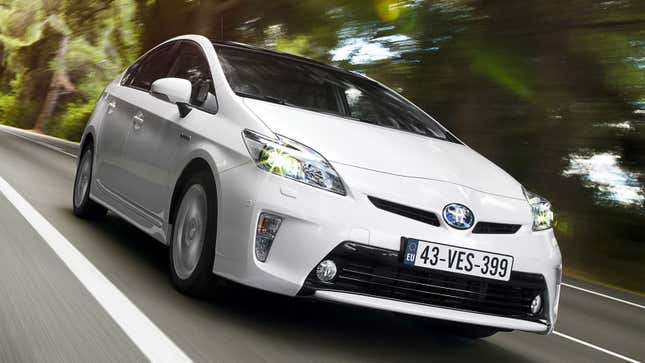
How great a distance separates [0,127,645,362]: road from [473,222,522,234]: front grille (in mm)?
672

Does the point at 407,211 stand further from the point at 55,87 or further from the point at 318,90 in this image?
the point at 55,87

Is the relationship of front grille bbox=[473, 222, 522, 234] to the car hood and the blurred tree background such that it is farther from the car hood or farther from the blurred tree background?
the blurred tree background

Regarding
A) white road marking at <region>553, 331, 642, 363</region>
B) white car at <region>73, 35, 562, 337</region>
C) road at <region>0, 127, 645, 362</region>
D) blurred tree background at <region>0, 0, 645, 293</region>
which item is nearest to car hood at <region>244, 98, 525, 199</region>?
white car at <region>73, 35, 562, 337</region>

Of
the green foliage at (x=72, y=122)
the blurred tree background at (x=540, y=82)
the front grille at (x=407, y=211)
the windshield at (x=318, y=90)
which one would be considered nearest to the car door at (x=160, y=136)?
the windshield at (x=318, y=90)

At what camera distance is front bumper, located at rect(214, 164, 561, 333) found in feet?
13.2

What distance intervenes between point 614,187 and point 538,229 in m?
6.30

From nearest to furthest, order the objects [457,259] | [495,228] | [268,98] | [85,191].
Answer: [457,259] < [495,228] < [268,98] < [85,191]

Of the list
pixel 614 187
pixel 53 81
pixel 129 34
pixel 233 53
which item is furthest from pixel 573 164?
pixel 53 81

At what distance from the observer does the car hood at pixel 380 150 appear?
437 cm

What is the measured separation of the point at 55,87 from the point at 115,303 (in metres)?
36.9

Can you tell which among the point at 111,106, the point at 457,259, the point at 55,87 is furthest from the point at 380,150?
the point at 55,87

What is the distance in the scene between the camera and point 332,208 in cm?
404

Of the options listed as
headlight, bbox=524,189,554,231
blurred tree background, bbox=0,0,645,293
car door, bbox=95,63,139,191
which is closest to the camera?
headlight, bbox=524,189,554,231

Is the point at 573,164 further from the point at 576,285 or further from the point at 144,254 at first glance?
the point at 144,254
